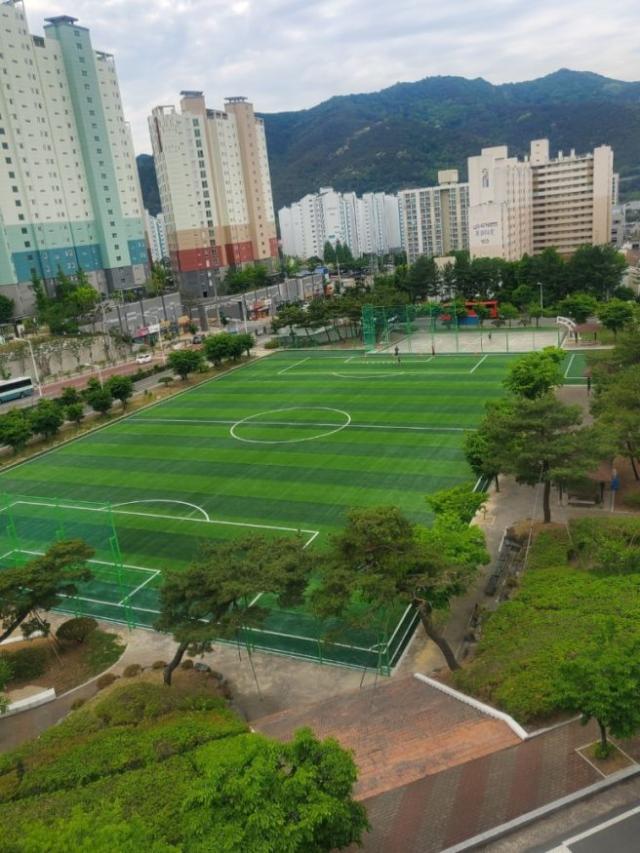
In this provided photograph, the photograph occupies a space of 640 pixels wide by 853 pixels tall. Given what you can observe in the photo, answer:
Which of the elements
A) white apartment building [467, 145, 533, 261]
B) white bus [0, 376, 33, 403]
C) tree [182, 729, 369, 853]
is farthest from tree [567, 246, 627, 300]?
tree [182, 729, 369, 853]

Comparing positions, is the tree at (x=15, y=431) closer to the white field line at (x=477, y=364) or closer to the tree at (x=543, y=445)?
the tree at (x=543, y=445)

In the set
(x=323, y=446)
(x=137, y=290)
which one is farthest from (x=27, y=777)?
(x=137, y=290)

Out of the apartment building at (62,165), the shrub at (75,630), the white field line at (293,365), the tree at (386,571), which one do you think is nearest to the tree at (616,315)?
the white field line at (293,365)

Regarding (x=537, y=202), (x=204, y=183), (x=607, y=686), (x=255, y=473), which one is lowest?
(x=255, y=473)

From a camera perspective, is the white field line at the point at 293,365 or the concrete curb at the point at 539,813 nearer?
the concrete curb at the point at 539,813

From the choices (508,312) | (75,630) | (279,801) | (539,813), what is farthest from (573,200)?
(279,801)

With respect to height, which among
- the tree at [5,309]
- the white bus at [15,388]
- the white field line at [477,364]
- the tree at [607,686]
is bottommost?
the white field line at [477,364]

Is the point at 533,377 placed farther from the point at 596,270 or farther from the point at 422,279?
the point at 422,279
